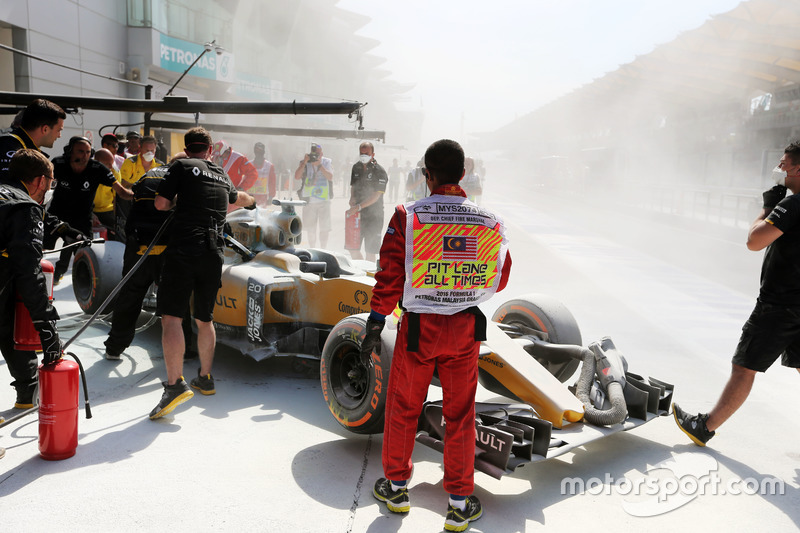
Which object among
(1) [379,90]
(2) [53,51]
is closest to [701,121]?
(2) [53,51]

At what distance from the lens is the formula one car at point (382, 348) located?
3.50 metres

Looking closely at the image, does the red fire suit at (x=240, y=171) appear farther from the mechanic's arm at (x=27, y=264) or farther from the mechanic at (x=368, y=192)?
the mechanic's arm at (x=27, y=264)

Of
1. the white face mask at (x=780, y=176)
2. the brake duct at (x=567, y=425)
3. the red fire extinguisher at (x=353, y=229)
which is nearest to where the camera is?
the brake duct at (x=567, y=425)

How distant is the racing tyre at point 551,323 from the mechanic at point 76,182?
4434mm

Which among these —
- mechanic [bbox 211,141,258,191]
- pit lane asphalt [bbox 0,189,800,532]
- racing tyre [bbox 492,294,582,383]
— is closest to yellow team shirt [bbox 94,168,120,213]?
mechanic [bbox 211,141,258,191]

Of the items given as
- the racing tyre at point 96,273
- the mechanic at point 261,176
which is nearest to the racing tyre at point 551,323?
the racing tyre at point 96,273

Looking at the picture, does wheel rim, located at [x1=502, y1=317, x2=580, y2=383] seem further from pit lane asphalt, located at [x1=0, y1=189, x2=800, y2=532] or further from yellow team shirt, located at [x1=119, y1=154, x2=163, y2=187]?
yellow team shirt, located at [x1=119, y1=154, x2=163, y2=187]

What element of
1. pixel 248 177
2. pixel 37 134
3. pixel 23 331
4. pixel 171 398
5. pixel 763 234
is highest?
pixel 37 134

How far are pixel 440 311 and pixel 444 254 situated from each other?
268 mm

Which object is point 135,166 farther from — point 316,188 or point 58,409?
point 58,409

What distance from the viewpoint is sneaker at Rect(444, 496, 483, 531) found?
2.97 meters

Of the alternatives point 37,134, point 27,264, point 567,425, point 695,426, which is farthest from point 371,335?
point 37,134

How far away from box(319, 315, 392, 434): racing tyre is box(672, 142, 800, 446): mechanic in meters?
2.05

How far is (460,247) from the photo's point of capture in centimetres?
305
